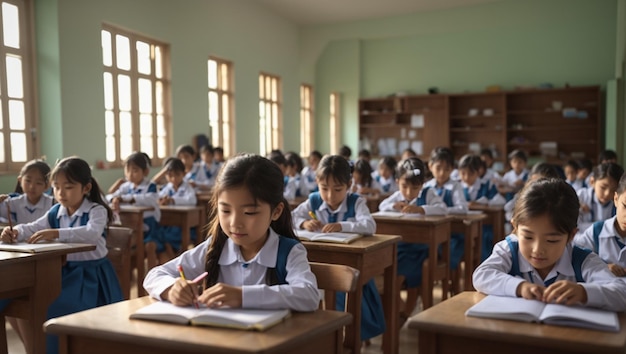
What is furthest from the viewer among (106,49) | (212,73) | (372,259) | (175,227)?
(212,73)

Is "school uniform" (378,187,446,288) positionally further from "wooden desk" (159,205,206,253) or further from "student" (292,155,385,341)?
"wooden desk" (159,205,206,253)

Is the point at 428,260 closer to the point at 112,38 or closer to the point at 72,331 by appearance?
Result: the point at 72,331

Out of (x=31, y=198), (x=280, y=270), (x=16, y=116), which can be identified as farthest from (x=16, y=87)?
(x=280, y=270)

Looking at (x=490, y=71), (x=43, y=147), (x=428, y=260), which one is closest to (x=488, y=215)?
(x=428, y=260)

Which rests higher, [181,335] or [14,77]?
[14,77]

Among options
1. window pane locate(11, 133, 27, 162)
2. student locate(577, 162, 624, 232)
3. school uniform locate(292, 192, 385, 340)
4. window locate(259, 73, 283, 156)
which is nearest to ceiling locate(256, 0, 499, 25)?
window locate(259, 73, 283, 156)

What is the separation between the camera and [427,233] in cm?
376

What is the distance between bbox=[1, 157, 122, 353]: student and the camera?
2.91 meters

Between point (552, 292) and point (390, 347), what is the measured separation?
5.99 feet

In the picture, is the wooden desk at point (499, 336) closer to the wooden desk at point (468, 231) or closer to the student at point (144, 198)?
the wooden desk at point (468, 231)

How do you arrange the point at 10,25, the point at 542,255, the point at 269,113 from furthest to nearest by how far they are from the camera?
1. the point at 269,113
2. the point at 10,25
3. the point at 542,255

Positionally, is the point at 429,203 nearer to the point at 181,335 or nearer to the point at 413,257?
the point at 413,257

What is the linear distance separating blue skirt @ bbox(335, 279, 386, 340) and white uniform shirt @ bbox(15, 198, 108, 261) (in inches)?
49.9

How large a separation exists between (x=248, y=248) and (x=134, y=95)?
20.9 ft
